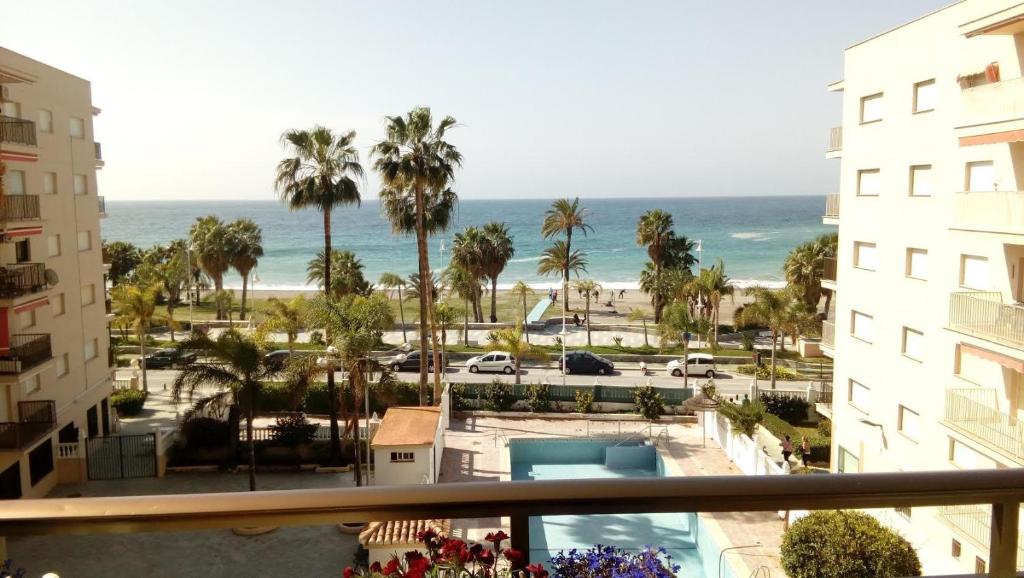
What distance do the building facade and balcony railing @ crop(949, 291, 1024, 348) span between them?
3cm

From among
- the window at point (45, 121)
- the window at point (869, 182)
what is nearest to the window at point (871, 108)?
the window at point (869, 182)

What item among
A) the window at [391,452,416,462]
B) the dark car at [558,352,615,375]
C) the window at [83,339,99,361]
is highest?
the window at [83,339,99,361]

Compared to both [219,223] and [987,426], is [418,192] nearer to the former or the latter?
[987,426]

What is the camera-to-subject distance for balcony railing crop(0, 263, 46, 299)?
19.3m

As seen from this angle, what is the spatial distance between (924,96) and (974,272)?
399 centimetres

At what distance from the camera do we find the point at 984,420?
1461cm

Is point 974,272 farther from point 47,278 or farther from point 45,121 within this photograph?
point 45,121

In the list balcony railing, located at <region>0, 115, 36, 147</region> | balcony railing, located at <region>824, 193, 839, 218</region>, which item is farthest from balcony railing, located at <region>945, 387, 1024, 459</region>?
balcony railing, located at <region>0, 115, 36, 147</region>

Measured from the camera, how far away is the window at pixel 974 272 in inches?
603

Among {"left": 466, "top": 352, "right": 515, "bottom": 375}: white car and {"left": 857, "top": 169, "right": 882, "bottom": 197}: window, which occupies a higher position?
{"left": 857, "top": 169, "right": 882, "bottom": 197}: window

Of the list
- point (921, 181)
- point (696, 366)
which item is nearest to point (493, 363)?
point (696, 366)

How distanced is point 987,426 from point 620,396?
608 inches

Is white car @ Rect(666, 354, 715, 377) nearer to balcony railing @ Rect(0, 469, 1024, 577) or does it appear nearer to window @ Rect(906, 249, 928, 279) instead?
window @ Rect(906, 249, 928, 279)

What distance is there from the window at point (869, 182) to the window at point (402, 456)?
13.0 meters
